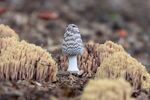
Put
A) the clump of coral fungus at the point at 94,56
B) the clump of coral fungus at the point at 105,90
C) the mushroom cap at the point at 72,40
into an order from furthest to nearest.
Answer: the clump of coral fungus at the point at 94,56, the mushroom cap at the point at 72,40, the clump of coral fungus at the point at 105,90

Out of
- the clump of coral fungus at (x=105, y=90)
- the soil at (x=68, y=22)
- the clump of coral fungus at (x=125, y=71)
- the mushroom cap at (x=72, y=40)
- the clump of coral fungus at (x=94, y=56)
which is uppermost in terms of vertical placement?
the soil at (x=68, y=22)

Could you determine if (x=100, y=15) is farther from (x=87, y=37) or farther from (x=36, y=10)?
(x=87, y=37)

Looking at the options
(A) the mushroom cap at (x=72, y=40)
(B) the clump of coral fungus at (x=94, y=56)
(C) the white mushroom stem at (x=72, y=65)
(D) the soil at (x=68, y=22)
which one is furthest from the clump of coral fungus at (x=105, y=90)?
(B) the clump of coral fungus at (x=94, y=56)

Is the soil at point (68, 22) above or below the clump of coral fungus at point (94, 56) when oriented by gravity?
above

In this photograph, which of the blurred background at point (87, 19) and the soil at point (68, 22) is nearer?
the soil at point (68, 22)

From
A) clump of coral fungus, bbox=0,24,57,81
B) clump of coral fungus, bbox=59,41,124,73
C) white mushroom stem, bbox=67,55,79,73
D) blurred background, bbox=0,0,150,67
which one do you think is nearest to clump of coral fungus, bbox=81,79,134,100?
clump of coral fungus, bbox=0,24,57,81

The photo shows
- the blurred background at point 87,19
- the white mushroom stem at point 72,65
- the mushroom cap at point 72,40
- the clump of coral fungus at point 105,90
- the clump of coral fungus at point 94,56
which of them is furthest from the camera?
the blurred background at point 87,19

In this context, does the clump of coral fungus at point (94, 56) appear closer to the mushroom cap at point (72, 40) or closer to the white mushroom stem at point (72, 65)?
the white mushroom stem at point (72, 65)
